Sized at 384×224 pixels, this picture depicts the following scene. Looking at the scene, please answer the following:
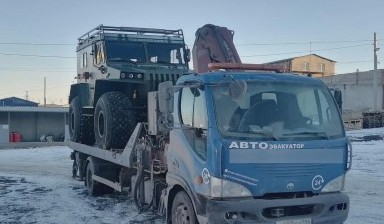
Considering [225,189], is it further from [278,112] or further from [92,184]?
[92,184]

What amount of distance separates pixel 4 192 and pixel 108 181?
341 centimetres

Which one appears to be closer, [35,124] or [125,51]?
[125,51]

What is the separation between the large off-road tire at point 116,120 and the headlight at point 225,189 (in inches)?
170

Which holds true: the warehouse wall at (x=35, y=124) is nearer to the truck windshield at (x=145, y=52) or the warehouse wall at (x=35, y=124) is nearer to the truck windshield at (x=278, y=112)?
the truck windshield at (x=145, y=52)

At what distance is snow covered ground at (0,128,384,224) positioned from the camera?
27.9 ft

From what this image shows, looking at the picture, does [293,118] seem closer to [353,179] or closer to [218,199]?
[218,199]

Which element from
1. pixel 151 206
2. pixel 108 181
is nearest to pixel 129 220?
pixel 151 206

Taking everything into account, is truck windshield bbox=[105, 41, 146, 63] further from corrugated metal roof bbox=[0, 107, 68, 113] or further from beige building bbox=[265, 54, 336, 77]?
beige building bbox=[265, 54, 336, 77]

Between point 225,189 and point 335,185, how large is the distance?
1.51 meters

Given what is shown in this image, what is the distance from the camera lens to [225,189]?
215 inches

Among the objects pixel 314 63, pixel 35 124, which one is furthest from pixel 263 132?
pixel 314 63

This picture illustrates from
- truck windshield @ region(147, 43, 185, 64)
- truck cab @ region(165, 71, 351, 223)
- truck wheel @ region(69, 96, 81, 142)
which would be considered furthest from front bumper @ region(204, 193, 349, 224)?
truck wheel @ region(69, 96, 81, 142)

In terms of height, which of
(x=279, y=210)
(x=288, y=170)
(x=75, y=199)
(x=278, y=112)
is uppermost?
(x=278, y=112)

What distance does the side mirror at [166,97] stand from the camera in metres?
6.32
